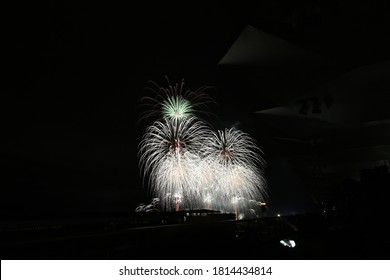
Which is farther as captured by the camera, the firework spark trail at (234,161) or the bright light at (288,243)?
the firework spark trail at (234,161)

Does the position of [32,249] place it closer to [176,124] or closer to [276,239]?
[276,239]

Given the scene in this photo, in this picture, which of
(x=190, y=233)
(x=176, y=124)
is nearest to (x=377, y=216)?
(x=190, y=233)

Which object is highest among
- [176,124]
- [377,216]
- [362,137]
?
[176,124]

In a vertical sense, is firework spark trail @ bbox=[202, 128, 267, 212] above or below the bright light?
above

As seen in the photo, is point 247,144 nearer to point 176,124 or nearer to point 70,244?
point 176,124

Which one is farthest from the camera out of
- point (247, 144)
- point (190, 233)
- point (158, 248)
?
point (247, 144)

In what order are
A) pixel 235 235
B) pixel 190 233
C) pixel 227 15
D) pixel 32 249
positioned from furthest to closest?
pixel 227 15
pixel 235 235
pixel 190 233
pixel 32 249

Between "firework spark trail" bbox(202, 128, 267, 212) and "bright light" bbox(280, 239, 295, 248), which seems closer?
"bright light" bbox(280, 239, 295, 248)

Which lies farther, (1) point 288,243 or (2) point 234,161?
(2) point 234,161

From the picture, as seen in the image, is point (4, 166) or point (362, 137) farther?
point (4, 166)

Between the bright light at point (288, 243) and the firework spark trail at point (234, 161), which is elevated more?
the firework spark trail at point (234, 161)

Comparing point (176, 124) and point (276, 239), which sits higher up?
point (176, 124)
